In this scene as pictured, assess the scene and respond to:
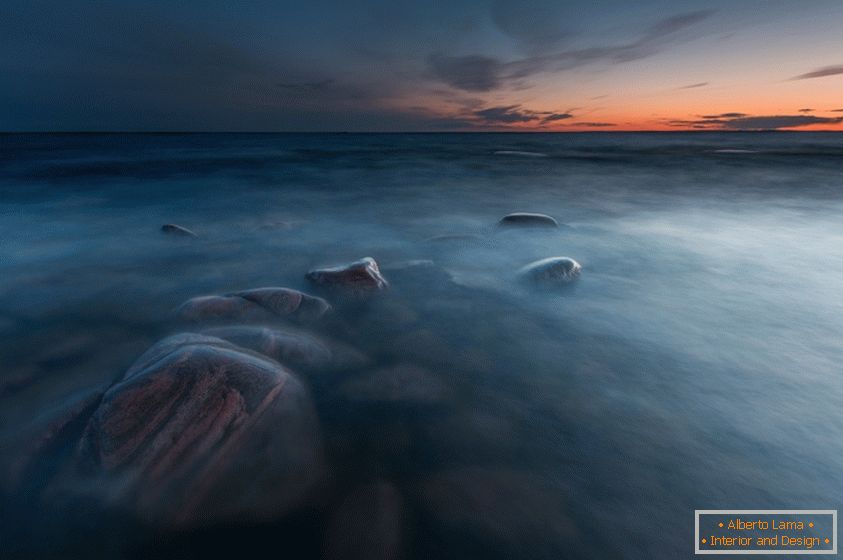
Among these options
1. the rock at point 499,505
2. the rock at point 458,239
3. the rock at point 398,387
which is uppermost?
the rock at point 398,387

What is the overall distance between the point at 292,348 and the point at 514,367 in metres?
2.00

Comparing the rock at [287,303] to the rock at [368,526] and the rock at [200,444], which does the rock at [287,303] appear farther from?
the rock at [368,526]

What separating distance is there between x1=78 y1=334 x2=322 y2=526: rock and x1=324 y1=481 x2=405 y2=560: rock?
0.93 ft

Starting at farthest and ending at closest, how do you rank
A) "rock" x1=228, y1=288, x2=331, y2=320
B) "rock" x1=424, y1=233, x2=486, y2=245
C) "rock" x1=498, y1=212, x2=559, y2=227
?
"rock" x1=498, y1=212, x2=559, y2=227
"rock" x1=424, y1=233, x2=486, y2=245
"rock" x1=228, y1=288, x2=331, y2=320

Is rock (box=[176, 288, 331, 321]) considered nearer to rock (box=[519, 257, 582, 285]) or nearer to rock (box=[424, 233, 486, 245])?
rock (box=[519, 257, 582, 285])

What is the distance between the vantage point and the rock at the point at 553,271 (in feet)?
19.9

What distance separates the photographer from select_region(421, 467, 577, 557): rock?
2.35 metres

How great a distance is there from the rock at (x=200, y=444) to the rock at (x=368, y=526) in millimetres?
284

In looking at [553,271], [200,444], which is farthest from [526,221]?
[200,444]

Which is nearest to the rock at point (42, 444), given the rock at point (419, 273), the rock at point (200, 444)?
the rock at point (200, 444)

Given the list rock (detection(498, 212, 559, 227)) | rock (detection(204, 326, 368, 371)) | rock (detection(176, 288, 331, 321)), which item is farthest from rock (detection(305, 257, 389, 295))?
rock (detection(498, 212, 559, 227))

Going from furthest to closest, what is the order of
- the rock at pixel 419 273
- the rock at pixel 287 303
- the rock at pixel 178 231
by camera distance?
the rock at pixel 178 231 < the rock at pixel 419 273 < the rock at pixel 287 303

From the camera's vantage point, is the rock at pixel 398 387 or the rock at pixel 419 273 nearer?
the rock at pixel 398 387

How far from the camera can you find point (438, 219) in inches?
447
